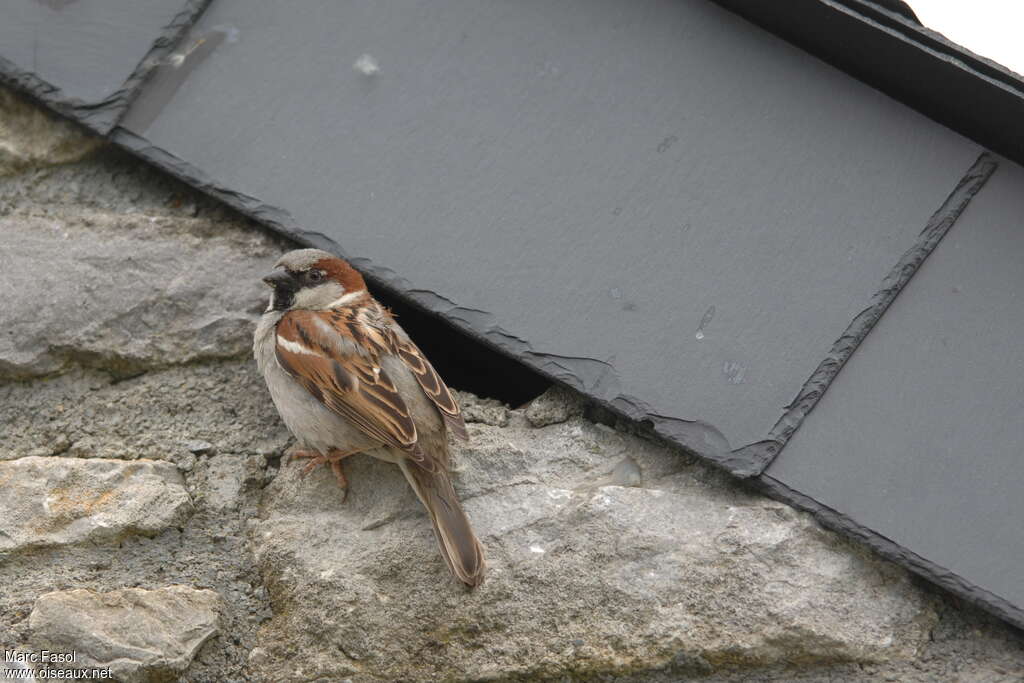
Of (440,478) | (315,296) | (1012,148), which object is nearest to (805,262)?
(1012,148)

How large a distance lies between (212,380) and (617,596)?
0.77 meters

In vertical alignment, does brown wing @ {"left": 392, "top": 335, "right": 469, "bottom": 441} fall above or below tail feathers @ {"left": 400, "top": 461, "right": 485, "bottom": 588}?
below

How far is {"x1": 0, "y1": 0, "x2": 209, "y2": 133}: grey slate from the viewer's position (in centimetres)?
213

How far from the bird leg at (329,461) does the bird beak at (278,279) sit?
30 cm

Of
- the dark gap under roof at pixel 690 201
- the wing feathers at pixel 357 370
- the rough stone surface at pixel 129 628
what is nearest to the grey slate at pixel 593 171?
the dark gap under roof at pixel 690 201

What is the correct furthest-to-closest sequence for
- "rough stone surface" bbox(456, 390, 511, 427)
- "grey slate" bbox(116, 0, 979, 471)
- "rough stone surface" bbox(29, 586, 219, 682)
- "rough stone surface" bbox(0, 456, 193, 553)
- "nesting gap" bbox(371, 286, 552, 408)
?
"nesting gap" bbox(371, 286, 552, 408), "rough stone surface" bbox(456, 390, 511, 427), "grey slate" bbox(116, 0, 979, 471), "rough stone surface" bbox(0, 456, 193, 553), "rough stone surface" bbox(29, 586, 219, 682)

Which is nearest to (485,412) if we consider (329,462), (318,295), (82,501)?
(329,462)

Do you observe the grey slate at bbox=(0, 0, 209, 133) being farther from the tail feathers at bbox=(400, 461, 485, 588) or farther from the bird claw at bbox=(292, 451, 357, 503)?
the tail feathers at bbox=(400, 461, 485, 588)

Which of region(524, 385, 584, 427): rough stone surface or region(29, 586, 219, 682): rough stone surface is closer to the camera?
region(29, 586, 219, 682): rough stone surface

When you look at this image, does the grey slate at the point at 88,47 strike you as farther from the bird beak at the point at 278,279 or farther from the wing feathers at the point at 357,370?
the wing feathers at the point at 357,370

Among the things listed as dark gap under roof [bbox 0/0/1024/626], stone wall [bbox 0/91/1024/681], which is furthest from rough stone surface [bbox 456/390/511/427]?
dark gap under roof [bbox 0/0/1024/626]

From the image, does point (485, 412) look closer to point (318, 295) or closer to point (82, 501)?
point (318, 295)

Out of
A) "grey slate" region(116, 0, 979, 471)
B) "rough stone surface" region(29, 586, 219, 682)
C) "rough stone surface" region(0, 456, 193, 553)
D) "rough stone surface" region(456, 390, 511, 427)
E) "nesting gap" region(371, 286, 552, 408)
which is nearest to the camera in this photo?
"rough stone surface" region(29, 586, 219, 682)

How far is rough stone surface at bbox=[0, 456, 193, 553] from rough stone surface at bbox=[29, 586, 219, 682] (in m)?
0.10
